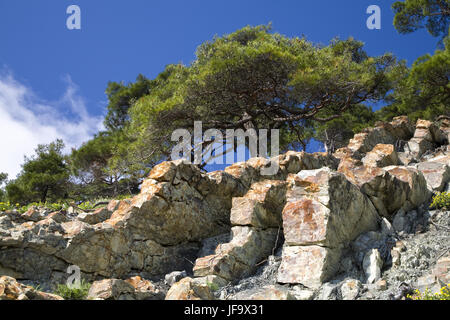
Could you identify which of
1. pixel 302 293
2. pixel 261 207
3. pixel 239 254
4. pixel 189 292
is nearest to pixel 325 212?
pixel 302 293

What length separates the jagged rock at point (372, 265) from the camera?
6.94 m

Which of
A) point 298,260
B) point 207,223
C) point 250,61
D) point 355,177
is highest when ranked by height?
point 250,61

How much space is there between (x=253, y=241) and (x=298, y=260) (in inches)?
62.7

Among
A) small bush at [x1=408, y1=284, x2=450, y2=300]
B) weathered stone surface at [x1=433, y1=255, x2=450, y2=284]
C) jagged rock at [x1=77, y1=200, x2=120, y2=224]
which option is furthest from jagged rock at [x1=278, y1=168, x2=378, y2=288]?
jagged rock at [x1=77, y1=200, x2=120, y2=224]

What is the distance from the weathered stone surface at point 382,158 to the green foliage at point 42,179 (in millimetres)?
21094

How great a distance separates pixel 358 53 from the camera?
24953 millimetres

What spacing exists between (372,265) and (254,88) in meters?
13.1

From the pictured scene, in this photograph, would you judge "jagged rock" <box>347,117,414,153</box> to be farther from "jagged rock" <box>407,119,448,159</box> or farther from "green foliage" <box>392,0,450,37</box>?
"green foliage" <box>392,0,450,37</box>

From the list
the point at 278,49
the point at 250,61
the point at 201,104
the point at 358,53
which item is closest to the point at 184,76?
the point at 201,104

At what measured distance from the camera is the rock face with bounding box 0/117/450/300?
7.02 m

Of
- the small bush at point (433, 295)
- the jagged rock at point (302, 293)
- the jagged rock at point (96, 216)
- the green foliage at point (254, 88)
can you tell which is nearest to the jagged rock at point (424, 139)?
the green foliage at point (254, 88)

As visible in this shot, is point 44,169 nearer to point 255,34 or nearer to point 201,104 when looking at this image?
point 201,104

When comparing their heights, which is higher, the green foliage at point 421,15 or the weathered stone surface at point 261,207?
the green foliage at point 421,15

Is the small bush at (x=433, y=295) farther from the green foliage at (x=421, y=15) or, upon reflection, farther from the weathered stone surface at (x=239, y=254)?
the green foliage at (x=421, y=15)
